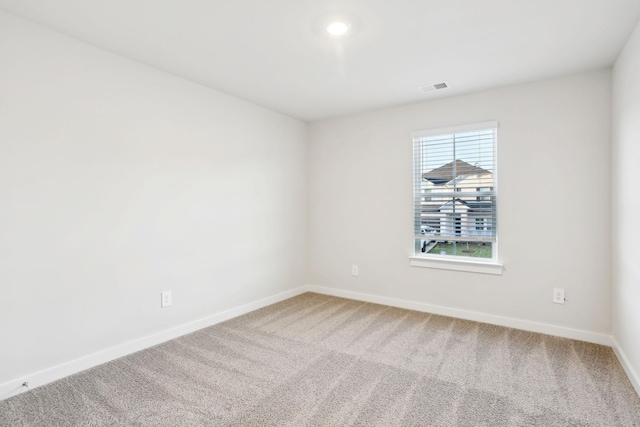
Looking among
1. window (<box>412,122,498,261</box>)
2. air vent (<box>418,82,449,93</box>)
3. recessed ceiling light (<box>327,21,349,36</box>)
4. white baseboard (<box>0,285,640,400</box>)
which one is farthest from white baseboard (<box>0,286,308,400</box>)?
air vent (<box>418,82,449,93</box>)

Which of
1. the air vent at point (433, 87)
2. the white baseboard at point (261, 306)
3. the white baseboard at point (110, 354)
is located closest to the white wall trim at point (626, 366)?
the white baseboard at point (261, 306)

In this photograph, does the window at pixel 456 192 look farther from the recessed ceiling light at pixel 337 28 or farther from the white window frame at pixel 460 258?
the recessed ceiling light at pixel 337 28

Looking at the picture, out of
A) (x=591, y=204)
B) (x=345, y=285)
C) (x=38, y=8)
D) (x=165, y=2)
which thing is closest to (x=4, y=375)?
(x=38, y=8)

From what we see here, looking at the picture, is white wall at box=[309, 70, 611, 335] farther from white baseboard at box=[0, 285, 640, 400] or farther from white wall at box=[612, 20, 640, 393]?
white wall at box=[612, 20, 640, 393]

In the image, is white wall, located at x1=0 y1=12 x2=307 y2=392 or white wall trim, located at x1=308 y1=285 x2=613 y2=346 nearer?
white wall, located at x1=0 y1=12 x2=307 y2=392

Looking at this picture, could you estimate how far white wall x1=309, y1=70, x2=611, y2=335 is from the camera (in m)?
2.77

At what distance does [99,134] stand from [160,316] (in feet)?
5.00

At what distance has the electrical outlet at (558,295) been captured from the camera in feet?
9.54

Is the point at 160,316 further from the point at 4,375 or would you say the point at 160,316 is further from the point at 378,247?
the point at 378,247

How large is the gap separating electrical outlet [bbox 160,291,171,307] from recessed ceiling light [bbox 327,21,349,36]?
243 centimetres

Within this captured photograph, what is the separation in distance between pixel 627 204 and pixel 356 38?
2188 mm

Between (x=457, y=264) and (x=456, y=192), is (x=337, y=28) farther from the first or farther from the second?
(x=457, y=264)

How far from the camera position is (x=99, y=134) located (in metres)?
2.39

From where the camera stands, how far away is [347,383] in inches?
84.7
